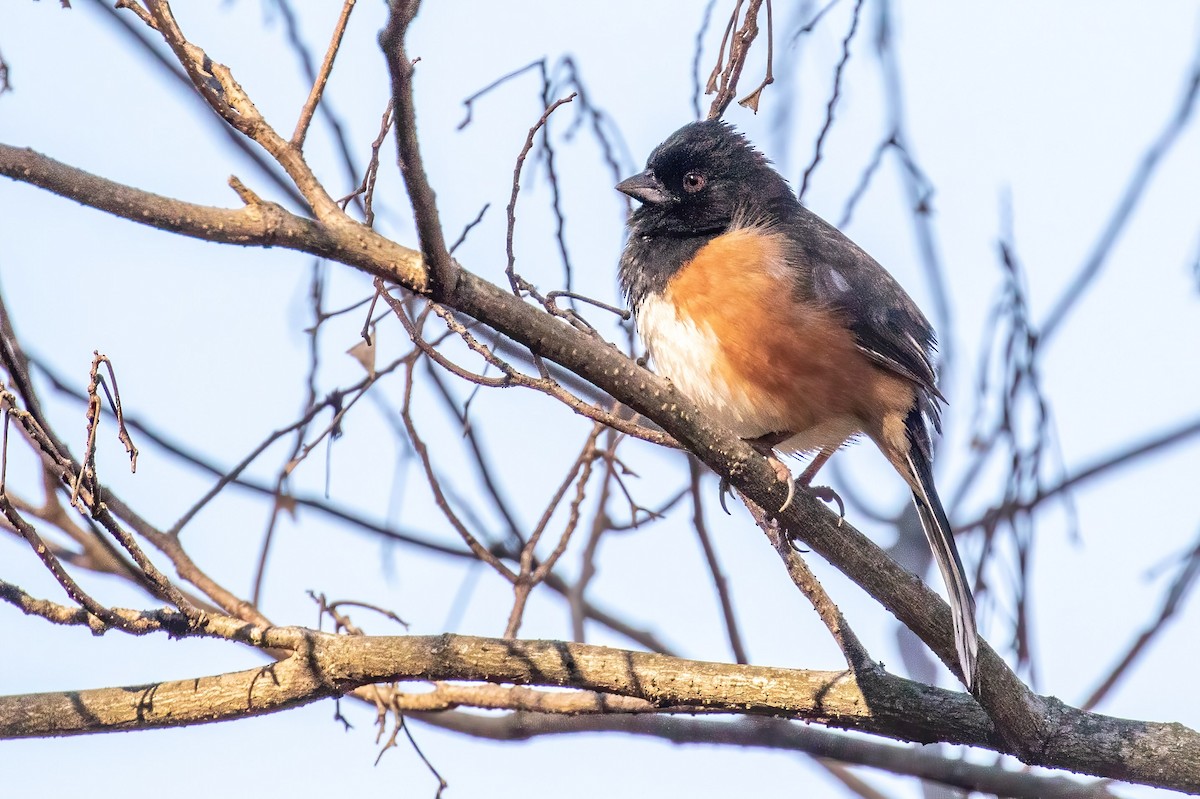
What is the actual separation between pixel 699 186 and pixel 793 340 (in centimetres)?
80

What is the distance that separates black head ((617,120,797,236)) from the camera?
371cm

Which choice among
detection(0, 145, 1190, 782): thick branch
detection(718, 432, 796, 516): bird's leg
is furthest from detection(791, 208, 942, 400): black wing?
detection(0, 145, 1190, 782): thick branch

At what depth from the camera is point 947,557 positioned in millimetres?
2885

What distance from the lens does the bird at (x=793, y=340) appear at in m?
3.19

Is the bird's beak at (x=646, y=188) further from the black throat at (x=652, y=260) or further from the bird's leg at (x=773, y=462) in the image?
the bird's leg at (x=773, y=462)

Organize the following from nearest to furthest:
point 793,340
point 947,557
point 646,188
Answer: point 947,557
point 793,340
point 646,188

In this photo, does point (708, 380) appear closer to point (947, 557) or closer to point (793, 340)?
point (793, 340)

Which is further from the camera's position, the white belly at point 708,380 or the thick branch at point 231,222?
the white belly at point 708,380

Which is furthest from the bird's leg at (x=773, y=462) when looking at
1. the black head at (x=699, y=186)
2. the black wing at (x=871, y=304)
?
the black head at (x=699, y=186)

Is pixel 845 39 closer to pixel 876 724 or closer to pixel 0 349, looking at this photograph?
pixel 876 724

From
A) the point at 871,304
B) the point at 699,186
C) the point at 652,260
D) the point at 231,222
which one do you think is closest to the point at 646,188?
the point at 699,186

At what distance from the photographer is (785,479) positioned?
2.39 meters

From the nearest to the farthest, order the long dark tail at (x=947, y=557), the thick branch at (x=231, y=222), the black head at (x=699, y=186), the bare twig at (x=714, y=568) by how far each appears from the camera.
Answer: the thick branch at (x=231, y=222)
the long dark tail at (x=947, y=557)
the bare twig at (x=714, y=568)
the black head at (x=699, y=186)

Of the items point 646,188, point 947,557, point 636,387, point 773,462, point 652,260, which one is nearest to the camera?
point 636,387
